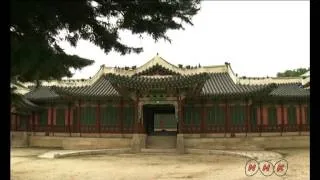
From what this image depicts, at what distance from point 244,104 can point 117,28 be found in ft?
73.6

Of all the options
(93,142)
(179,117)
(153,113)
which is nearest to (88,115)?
(93,142)

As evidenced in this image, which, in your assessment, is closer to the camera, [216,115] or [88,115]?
[216,115]

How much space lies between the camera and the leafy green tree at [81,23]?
16.1ft

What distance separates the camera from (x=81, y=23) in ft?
18.4

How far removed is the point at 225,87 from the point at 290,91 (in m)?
5.02

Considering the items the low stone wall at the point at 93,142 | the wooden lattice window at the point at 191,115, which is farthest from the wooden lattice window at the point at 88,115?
the wooden lattice window at the point at 191,115

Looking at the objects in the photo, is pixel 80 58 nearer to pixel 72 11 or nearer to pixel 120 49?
pixel 120 49

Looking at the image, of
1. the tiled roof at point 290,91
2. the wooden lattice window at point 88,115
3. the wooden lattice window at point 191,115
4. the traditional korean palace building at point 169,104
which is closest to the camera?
the traditional korean palace building at point 169,104

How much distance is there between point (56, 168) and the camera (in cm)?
1788

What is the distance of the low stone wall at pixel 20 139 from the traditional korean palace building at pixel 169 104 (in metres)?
0.46

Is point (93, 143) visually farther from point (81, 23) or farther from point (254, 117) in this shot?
point (81, 23)

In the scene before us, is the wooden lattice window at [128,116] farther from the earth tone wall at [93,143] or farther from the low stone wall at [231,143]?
the low stone wall at [231,143]

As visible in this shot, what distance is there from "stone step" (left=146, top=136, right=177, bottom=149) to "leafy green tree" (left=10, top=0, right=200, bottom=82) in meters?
20.4
